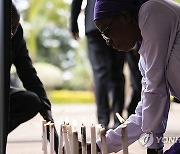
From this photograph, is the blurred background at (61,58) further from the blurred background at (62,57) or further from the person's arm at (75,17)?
the person's arm at (75,17)

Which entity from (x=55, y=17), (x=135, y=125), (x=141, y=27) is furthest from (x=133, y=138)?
(x=55, y=17)

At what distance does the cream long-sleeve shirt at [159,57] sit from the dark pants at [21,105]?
47 centimetres

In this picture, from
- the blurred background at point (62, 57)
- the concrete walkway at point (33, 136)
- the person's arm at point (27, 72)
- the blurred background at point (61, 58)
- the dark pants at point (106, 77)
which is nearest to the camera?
the concrete walkway at point (33, 136)

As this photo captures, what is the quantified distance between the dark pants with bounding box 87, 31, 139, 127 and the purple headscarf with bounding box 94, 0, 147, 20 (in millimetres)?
620

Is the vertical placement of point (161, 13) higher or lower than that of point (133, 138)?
higher

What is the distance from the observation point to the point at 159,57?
0.98 m

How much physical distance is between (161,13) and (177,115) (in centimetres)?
49

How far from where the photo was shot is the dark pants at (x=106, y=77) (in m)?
1.74

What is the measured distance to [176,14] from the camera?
1003mm

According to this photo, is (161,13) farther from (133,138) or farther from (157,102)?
(133,138)

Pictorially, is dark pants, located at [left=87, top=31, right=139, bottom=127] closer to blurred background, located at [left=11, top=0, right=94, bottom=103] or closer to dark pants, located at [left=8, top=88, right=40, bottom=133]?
dark pants, located at [left=8, top=88, right=40, bottom=133]

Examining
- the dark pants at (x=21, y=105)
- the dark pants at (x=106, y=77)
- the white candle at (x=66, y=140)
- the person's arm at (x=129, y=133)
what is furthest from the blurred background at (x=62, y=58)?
the white candle at (x=66, y=140)

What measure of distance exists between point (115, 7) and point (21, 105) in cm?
54

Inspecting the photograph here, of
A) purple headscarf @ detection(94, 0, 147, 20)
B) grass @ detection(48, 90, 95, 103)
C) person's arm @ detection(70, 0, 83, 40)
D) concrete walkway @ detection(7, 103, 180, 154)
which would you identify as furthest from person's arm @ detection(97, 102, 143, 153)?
grass @ detection(48, 90, 95, 103)
